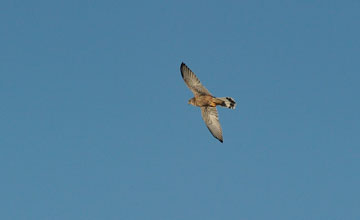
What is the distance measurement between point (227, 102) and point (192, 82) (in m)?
4.26

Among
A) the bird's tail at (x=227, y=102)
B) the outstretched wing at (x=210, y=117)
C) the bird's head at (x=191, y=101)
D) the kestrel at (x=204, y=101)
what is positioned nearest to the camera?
the bird's tail at (x=227, y=102)

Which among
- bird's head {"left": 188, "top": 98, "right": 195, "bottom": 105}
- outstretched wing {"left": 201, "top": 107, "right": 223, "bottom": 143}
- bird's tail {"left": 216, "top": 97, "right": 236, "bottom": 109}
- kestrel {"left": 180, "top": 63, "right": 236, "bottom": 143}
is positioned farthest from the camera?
bird's head {"left": 188, "top": 98, "right": 195, "bottom": 105}

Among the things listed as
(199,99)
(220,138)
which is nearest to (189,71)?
(199,99)

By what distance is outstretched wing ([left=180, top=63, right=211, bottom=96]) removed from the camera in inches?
1672

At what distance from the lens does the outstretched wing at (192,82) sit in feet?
139

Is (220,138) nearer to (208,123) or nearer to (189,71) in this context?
(208,123)

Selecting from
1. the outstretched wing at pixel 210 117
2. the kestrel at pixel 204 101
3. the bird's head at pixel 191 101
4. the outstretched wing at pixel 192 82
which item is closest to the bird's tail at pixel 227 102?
the kestrel at pixel 204 101

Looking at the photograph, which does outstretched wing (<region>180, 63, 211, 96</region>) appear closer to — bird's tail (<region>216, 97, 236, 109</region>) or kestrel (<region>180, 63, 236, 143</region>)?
kestrel (<region>180, 63, 236, 143</region>)

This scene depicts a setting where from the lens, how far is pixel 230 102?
134ft

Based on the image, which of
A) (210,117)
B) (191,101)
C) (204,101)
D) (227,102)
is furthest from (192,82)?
(227,102)

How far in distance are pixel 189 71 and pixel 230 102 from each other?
16.5 feet

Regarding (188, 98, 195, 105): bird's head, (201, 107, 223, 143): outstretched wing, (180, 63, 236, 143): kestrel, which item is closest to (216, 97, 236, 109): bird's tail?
(180, 63, 236, 143): kestrel

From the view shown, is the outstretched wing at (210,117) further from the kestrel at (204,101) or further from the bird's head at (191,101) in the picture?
the bird's head at (191,101)

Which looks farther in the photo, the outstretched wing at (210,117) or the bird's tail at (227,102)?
the outstretched wing at (210,117)
